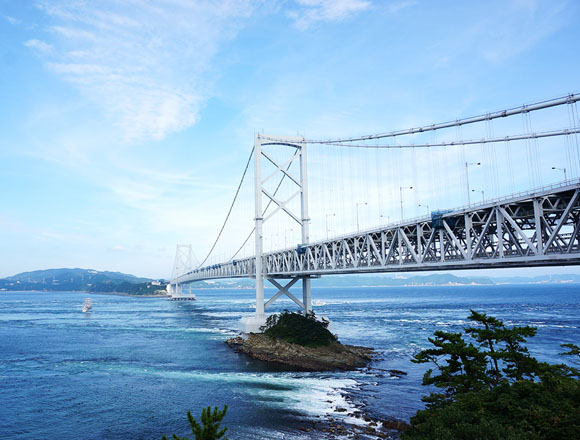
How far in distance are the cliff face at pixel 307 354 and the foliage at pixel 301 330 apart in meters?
0.51

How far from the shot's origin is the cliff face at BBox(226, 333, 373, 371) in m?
31.9

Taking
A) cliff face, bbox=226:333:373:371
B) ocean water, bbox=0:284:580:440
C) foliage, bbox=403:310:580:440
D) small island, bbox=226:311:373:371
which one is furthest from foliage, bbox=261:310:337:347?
foliage, bbox=403:310:580:440

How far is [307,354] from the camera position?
33.8 metres

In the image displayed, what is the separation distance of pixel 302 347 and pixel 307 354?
104 cm

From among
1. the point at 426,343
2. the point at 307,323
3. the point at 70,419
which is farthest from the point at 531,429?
the point at 426,343

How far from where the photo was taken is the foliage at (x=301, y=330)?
3528cm

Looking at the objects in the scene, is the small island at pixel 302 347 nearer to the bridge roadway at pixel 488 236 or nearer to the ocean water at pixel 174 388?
the ocean water at pixel 174 388

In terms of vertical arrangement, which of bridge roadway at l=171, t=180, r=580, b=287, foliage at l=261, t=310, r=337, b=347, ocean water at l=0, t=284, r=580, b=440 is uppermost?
bridge roadway at l=171, t=180, r=580, b=287

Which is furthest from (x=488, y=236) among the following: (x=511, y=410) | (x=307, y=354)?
(x=307, y=354)

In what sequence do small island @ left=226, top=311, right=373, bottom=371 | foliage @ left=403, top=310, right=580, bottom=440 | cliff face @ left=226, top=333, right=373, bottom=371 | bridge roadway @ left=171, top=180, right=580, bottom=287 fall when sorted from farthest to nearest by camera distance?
small island @ left=226, top=311, right=373, bottom=371 < cliff face @ left=226, top=333, right=373, bottom=371 < bridge roadway @ left=171, top=180, right=580, bottom=287 < foliage @ left=403, top=310, right=580, bottom=440

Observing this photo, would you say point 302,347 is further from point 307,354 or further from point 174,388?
point 174,388

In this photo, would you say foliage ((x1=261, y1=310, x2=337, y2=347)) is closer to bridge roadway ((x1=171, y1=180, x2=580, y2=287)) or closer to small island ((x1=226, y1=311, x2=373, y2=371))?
small island ((x1=226, y1=311, x2=373, y2=371))

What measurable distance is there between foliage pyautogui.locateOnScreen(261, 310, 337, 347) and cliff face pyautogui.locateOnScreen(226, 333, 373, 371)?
513 mm

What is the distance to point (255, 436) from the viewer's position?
18562 millimetres
